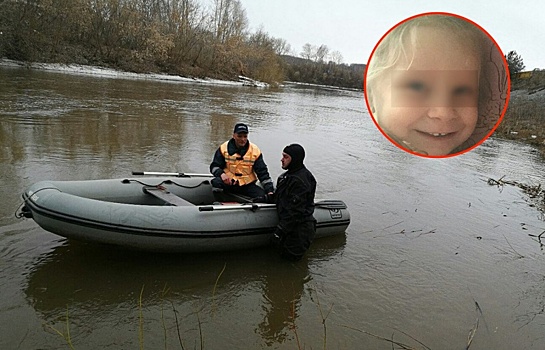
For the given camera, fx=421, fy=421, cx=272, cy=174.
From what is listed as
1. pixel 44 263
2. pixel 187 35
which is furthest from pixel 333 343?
pixel 187 35

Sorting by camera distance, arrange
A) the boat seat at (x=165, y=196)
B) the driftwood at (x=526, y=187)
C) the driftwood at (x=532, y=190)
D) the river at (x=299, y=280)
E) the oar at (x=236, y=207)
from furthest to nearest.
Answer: the driftwood at (x=526, y=187) < the driftwood at (x=532, y=190) < the boat seat at (x=165, y=196) < the oar at (x=236, y=207) < the river at (x=299, y=280)

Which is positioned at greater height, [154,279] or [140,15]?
[140,15]

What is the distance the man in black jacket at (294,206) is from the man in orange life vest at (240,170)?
25.2 inches

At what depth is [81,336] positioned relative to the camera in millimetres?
3154

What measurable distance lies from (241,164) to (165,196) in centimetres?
100

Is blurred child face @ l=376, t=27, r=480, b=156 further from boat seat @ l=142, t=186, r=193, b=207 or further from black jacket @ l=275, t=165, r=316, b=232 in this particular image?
boat seat @ l=142, t=186, r=193, b=207

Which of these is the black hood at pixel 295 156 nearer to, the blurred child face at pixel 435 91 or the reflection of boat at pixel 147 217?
the reflection of boat at pixel 147 217

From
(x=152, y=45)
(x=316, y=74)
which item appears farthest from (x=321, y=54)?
(x=152, y=45)

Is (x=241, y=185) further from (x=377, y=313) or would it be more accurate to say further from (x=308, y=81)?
(x=308, y=81)

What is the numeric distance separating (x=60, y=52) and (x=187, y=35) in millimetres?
15041

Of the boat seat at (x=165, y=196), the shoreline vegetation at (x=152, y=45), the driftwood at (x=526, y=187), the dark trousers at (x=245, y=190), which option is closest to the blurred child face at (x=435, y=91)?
the boat seat at (x=165, y=196)

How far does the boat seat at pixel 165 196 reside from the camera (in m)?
4.73

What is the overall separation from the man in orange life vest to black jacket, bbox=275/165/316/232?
0.60 meters

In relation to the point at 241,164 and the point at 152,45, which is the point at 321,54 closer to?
the point at 152,45
